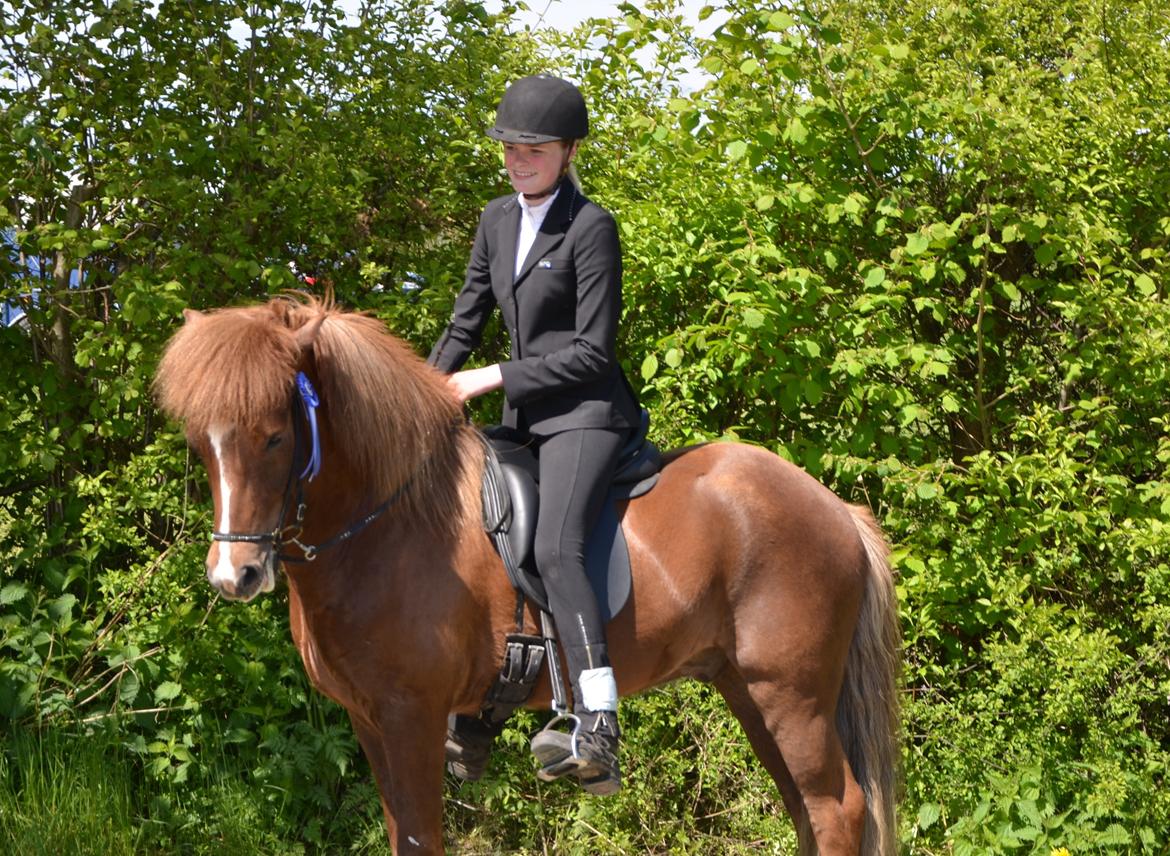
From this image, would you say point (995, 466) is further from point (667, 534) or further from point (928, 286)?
point (667, 534)

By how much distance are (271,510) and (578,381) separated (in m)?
1.05

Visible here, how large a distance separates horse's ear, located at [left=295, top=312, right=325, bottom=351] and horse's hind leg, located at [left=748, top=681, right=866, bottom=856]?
1847mm

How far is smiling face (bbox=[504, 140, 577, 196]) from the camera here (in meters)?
3.83

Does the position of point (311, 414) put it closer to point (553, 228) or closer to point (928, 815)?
point (553, 228)

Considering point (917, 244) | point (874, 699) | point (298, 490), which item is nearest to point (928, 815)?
point (874, 699)

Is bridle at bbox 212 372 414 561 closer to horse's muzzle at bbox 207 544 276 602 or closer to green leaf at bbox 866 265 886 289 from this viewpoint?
horse's muzzle at bbox 207 544 276 602

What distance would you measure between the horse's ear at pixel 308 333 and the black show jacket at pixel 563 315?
2.13ft

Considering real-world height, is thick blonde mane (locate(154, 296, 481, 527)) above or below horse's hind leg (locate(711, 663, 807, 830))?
above

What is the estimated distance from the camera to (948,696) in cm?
562

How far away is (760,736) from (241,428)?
221cm

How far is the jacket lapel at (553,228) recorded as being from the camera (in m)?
3.86

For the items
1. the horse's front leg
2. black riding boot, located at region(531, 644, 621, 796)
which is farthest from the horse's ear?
black riding boot, located at region(531, 644, 621, 796)

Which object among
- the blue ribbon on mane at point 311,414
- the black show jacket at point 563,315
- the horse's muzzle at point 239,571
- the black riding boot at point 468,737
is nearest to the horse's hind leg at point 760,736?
the black riding boot at point 468,737

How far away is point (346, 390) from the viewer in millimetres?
3508
